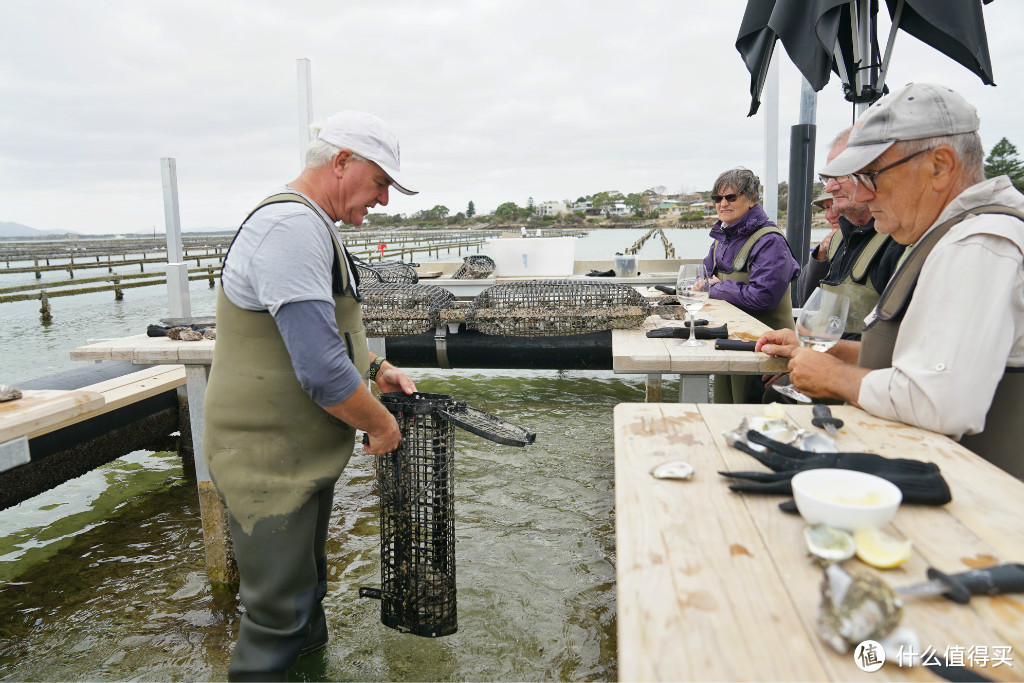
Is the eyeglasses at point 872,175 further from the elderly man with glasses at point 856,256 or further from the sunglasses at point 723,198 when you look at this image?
the sunglasses at point 723,198

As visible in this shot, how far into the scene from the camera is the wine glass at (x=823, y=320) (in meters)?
2.22

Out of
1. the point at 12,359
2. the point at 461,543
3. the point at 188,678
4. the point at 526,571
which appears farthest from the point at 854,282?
the point at 12,359

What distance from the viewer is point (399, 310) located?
453 centimetres

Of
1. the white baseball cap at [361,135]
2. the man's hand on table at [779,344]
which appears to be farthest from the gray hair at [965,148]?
the white baseball cap at [361,135]

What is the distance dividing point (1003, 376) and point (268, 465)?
230 centimetres

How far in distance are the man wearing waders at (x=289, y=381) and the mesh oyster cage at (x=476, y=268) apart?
194 inches

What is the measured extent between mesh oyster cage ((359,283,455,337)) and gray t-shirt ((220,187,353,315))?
7.60ft

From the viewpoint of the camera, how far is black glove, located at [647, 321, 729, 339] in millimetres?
3221

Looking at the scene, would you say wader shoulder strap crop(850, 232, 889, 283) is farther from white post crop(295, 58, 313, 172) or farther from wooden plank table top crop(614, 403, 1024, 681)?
white post crop(295, 58, 313, 172)

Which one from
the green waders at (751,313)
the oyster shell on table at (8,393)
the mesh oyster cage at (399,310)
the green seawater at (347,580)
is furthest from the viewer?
the mesh oyster cage at (399,310)

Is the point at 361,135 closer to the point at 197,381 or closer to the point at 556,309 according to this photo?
the point at 197,381

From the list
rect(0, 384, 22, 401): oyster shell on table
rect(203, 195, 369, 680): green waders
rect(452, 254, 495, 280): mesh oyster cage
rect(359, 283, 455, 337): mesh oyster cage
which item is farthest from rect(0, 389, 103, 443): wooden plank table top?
rect(452, 254, 495, 280): mesh oyster cage

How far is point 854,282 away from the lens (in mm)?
3186

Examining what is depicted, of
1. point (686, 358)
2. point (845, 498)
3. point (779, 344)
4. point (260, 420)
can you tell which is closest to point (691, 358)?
point (686, 358)
